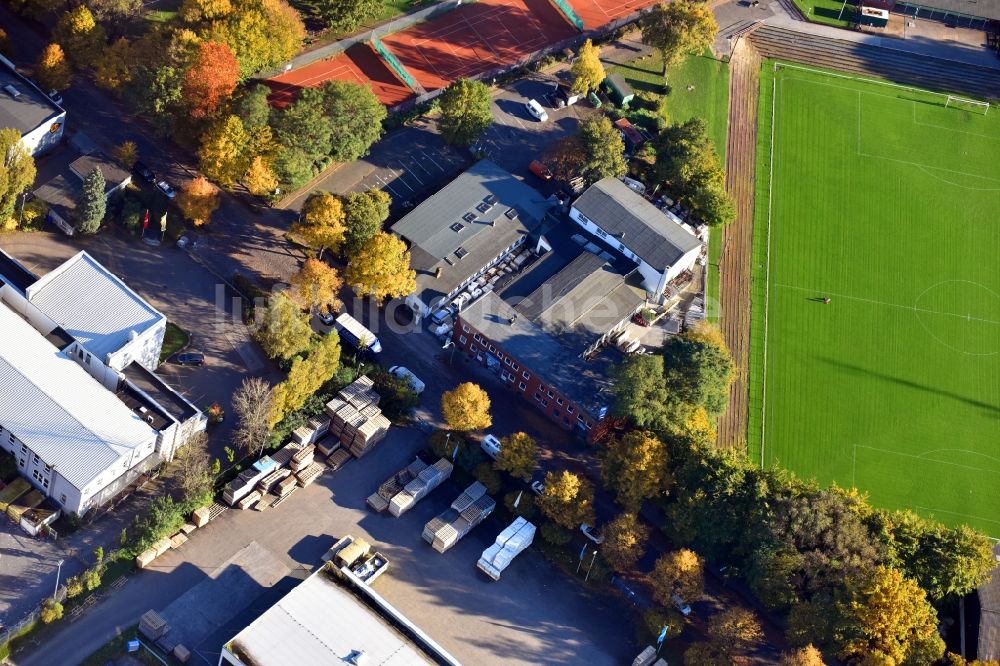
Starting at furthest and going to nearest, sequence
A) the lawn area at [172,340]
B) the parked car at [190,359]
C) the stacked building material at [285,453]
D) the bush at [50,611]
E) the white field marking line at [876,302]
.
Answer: the white field marking line at [876,302] → the lawn area at [172,340] → the parked car at [190,359] → the stacked building material at [285,453] → the bush at [50,611]

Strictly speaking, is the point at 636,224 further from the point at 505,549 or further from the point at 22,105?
the point at 22,105

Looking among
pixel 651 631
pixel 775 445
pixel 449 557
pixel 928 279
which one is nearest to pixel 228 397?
pixel 449 557

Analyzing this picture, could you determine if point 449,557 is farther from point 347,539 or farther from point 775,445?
point 775,445

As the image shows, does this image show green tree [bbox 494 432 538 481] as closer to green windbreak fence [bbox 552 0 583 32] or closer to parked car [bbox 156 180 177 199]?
parked car [bbox 156 180 177 199]

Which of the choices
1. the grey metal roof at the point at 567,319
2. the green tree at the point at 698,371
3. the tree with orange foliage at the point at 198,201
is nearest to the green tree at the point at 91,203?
the tree with orange foliage at the point at 198,201

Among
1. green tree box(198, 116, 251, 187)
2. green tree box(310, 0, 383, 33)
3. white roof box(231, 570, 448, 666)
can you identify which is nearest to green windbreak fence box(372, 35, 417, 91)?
green tree box(310, 0, 383, 33)

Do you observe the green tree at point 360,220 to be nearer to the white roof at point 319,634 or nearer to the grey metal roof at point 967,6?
the white roof at point 319,634

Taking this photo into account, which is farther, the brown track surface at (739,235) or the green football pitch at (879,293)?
the brown track surface at (739,235)
